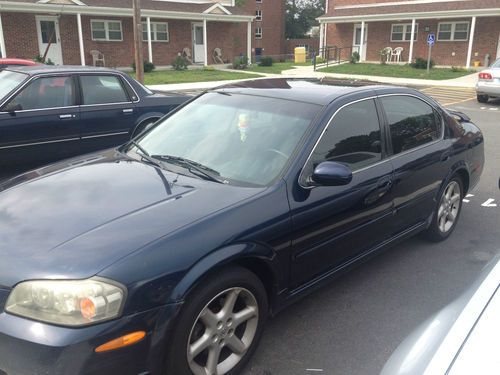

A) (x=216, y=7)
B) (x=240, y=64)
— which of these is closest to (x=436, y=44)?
(x=240, y=64)

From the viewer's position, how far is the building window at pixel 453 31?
91.9 feet

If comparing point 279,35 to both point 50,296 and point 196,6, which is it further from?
point 50,296

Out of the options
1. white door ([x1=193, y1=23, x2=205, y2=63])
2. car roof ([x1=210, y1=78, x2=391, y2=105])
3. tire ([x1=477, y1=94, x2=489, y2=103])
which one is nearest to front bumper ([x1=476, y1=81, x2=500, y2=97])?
tire ([x1=477, y1=94, x2=489, y2=103])

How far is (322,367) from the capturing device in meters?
2.89

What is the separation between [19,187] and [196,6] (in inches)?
1125

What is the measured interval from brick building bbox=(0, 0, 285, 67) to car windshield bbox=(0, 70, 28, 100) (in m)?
16.6

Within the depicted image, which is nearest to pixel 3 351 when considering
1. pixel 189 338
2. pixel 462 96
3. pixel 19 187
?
pixel 189 338

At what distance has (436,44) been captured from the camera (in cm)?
2923

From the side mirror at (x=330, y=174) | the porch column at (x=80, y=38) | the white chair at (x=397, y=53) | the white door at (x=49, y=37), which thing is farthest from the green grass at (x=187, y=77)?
the side mirror at (x=330, y=174)

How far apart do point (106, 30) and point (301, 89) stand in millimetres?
25083

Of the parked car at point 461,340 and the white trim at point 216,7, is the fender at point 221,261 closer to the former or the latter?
the parked car at point 461,340

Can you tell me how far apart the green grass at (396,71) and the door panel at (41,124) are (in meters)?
20.3

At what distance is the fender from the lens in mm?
2275

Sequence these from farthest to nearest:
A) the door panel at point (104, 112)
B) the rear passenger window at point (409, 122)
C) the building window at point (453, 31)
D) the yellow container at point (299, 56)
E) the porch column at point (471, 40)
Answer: the yellow container at point (299, 56)
the building window at point (453, 31)
the porch column at point (471, 40)
the door panel at point (104, 112)
the rear passenger window at point (409, 122)
